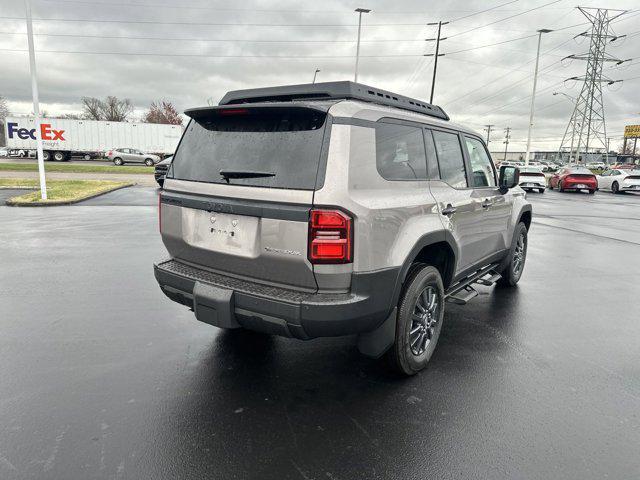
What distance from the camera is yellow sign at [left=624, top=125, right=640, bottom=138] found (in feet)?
278

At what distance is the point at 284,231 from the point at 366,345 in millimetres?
1045

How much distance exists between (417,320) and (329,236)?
127 cm

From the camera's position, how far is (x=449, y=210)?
11.9 feet

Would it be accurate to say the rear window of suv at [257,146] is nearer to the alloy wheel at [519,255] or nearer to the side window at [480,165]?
the side window at [480,165]

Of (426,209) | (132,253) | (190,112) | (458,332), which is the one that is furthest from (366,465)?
(132,253)

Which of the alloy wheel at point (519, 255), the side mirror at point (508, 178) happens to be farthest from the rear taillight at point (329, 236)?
the alloy wheel at point (519, 255)

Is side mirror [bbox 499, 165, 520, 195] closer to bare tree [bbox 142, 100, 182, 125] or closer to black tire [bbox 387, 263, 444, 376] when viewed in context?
black tire [bbox 387, 263, 444, 376]

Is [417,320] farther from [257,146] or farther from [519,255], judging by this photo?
[519,255]

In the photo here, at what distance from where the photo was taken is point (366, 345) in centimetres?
314

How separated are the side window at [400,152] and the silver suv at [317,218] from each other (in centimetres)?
1

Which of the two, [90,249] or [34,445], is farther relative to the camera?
[90,249]

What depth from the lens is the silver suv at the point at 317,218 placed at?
270 centimetres

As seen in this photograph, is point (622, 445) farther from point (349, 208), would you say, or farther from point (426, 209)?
point (349, 208)

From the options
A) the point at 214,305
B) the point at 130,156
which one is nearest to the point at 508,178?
the point at 214,305
